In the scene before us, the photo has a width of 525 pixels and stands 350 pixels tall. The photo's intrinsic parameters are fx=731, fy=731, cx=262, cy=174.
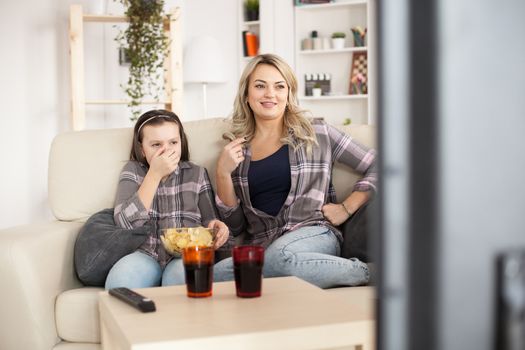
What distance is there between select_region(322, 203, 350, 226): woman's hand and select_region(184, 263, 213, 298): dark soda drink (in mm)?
860

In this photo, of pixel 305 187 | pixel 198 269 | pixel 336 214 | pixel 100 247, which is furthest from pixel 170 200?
pixel 198 269

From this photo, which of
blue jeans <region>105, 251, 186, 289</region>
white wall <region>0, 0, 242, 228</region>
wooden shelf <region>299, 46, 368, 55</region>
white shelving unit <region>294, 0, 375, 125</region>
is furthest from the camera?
white shelving unit <region>294, 0, 375, 125</region>

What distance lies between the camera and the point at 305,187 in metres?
2.39

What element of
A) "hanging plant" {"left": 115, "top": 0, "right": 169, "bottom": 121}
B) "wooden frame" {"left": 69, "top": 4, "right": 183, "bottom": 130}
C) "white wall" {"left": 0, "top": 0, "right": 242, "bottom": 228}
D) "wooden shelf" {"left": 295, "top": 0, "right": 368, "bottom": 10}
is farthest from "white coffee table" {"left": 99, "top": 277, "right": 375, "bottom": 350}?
"wooden shelf" {"left": 295, "top": 0, "right": 368, "bottom": 10}

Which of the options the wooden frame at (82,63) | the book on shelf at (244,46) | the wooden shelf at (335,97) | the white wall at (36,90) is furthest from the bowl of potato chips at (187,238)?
the book on shelf at (244,46)

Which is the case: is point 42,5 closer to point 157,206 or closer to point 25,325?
point 157,206

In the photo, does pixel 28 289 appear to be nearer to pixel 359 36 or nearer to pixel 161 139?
pixel 161 139

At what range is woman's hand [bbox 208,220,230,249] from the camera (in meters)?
2.19

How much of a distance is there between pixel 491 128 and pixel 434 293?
0.20ft

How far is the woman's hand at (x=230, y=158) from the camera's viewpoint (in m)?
2.38

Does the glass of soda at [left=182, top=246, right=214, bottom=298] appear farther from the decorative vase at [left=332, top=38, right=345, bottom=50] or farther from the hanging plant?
the decorative vase at [left=332, top=38, right=345, bottom=50]

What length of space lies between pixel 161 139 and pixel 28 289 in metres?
0.68

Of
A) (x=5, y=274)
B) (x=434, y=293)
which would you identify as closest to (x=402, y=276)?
(x=434, y=293)

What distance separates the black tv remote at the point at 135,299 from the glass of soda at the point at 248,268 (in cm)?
19
